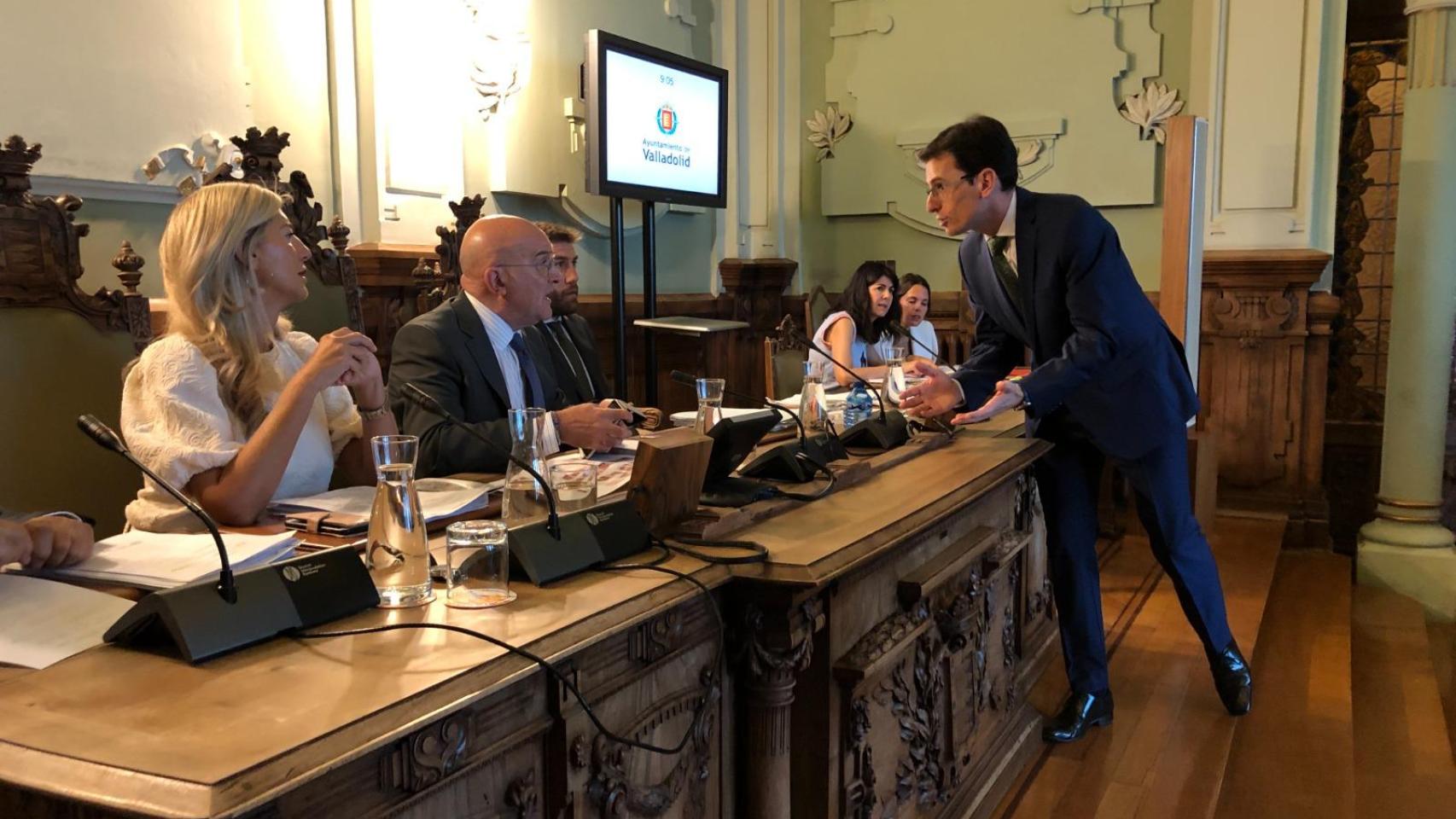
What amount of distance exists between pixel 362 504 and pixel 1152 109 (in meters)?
4.48

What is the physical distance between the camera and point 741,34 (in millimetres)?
5570

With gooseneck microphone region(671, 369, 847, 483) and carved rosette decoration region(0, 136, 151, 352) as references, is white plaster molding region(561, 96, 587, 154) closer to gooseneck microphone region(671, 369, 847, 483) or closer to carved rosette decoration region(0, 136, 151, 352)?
carved rosette decoration region(0, 136, 151, 352)

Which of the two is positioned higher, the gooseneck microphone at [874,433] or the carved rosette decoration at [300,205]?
the carved rosette decoration at [300,205]

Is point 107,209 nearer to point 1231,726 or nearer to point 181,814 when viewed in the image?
point 181,814

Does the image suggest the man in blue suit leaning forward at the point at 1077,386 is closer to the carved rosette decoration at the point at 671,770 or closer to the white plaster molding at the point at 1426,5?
the carved rosette decoration at the point at 671,770

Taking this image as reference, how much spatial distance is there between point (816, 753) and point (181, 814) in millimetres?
967

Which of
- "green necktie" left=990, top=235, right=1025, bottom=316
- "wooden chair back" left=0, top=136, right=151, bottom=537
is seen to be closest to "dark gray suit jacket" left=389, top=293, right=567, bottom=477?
"wooden chair back" left=0, top=136, right=151, bottom=537

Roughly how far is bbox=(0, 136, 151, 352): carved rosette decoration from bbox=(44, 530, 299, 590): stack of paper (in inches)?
34.1

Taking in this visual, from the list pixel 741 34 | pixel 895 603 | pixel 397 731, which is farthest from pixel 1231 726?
pixel 741 34

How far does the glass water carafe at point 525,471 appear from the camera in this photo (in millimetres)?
1337

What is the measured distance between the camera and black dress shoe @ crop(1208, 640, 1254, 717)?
2.68m

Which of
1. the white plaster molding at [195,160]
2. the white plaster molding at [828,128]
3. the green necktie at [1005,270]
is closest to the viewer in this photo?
the green necktie at [1005,270]

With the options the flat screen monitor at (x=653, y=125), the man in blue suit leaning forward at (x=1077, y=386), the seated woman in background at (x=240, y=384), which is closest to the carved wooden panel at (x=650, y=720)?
the seated woman in background at (x=240, y=384)

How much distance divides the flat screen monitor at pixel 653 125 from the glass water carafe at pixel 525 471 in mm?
2548
